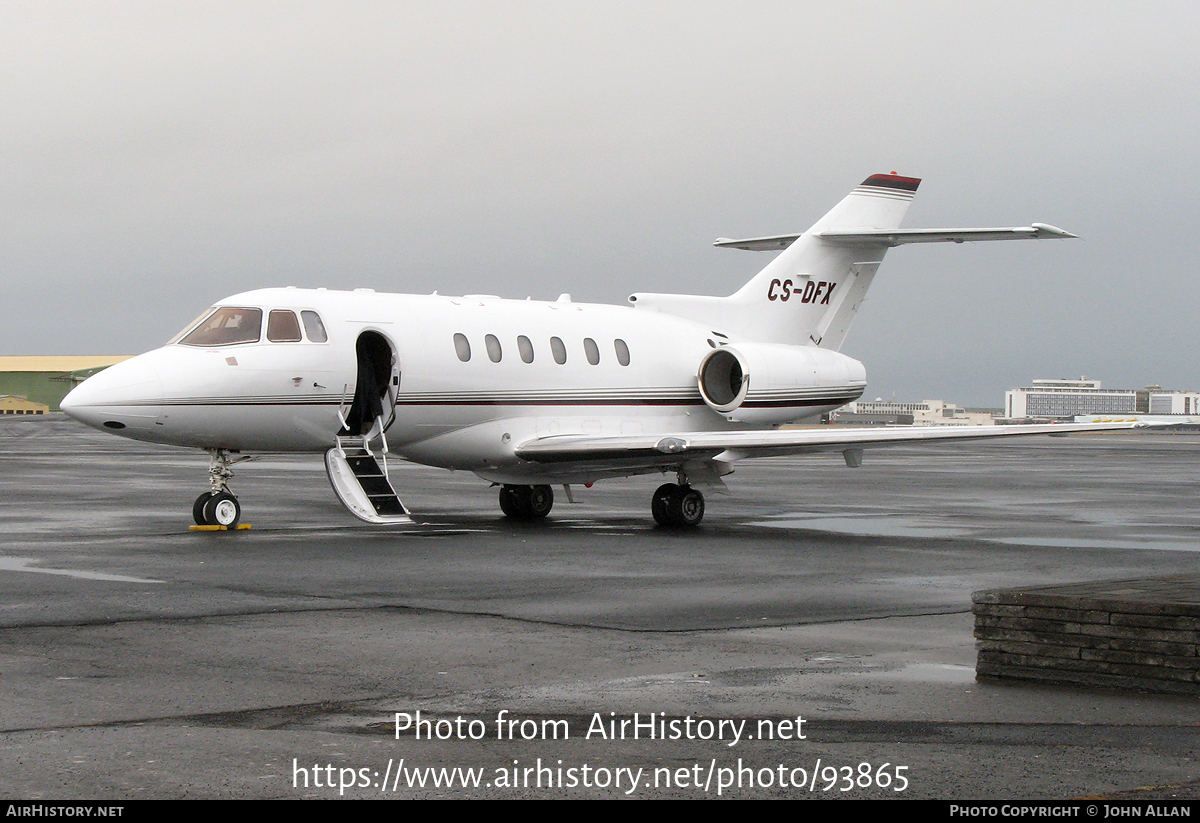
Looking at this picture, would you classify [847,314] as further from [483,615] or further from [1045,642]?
[1045,642]

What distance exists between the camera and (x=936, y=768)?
227 inches

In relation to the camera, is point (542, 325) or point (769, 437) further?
point (542, 325)

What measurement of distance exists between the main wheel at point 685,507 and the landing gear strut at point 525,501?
2.13 meters

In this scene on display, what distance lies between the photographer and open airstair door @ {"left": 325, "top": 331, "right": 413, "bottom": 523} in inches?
686

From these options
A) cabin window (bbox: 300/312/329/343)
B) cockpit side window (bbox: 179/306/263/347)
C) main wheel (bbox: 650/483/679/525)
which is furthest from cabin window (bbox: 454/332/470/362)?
main wheel (bbox: 650/483/679/525)

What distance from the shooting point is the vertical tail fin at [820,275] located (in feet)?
78.7

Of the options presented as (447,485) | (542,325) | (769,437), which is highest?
(542,325)

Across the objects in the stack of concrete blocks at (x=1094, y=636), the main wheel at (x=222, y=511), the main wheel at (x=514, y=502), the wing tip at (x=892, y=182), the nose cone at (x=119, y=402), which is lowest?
the main wheel at (x=514, y=502)

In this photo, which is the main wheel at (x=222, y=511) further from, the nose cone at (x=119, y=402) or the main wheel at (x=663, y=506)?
the main wheel at (x=663, y=506)

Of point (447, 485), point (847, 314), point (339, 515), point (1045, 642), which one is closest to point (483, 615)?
point (1045, 642)

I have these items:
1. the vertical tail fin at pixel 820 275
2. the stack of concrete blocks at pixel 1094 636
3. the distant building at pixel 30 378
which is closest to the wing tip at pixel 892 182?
the vertical tail fin at pixel 820 275

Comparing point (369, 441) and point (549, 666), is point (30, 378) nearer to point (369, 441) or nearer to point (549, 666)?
point (369, 441)

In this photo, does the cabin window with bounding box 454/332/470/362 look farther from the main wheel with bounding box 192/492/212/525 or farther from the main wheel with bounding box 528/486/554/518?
the main wheel with bounding box 192/492/212/525

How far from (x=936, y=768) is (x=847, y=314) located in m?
19.6
